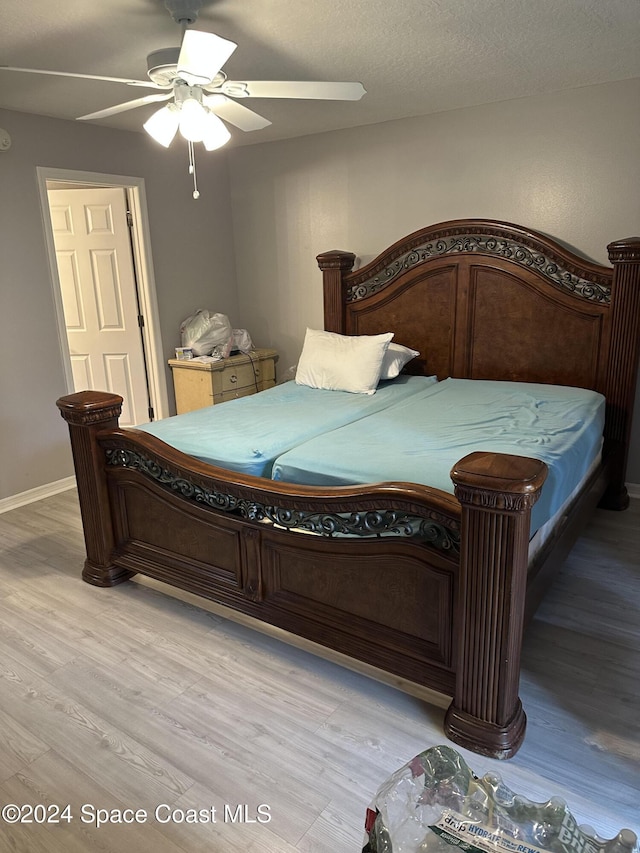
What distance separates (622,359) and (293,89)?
2221 mm

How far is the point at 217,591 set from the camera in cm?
244

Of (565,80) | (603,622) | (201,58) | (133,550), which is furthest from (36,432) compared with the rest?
(565,80)

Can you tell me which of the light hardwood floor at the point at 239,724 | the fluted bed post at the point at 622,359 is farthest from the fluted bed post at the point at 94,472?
the fluted bed post at the point at 622,359

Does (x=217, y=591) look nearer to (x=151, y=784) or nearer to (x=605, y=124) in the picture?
(x=151, y=784)

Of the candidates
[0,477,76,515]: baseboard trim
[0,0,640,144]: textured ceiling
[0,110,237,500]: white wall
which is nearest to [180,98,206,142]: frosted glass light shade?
[0,0,640,144]: textured ceiling

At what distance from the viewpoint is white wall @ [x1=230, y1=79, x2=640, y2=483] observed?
3363mm

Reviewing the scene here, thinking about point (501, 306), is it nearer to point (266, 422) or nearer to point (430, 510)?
point (266, 422)

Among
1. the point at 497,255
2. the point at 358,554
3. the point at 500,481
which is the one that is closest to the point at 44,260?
the point at 497,255

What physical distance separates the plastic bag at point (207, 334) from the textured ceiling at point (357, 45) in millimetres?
1572

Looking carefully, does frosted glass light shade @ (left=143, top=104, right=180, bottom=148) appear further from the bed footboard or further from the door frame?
the door frame

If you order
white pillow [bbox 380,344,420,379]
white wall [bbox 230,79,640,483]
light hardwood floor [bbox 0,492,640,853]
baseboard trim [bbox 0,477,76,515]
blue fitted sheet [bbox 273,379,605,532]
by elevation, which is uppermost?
white wall [bbox 230,79,640,483]

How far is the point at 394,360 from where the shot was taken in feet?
12.2

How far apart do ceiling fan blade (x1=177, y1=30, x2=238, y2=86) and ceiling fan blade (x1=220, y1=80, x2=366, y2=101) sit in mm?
223

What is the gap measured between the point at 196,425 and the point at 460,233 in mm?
2081
